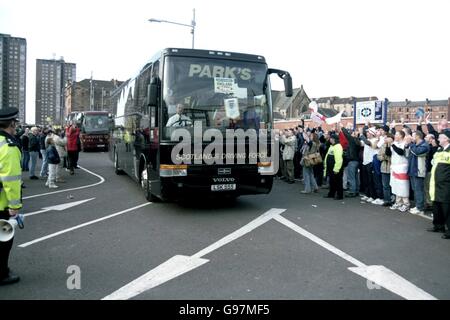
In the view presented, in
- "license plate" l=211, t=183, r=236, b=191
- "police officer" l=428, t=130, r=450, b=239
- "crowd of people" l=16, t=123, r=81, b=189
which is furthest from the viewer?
"crowd of people" l=16, t=123, r=81, b=189

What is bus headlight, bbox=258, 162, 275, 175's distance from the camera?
8.91m

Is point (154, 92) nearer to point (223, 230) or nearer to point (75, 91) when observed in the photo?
point (223, 230)

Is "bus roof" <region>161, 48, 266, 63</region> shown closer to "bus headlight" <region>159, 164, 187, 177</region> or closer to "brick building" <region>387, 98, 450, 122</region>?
"bus headlight" <region>159, 164, 187, 177</region>

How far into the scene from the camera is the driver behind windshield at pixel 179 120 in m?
8.25

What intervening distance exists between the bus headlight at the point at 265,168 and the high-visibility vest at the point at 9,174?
5.40m

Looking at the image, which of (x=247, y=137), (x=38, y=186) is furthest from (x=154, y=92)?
(x=38, y=186)

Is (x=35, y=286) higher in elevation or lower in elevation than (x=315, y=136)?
lower

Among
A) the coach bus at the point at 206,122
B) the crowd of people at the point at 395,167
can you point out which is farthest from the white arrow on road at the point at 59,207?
the crowd of people at the point at 395,167

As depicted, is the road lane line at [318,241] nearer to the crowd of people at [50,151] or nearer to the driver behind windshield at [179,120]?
the driver behind windshield at [179,120]

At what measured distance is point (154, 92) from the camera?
27.0 ft

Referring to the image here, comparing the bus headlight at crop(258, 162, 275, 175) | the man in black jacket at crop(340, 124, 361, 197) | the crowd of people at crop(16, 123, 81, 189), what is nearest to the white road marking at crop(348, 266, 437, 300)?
the bus headlight at crop(258, 162, 275, 175)

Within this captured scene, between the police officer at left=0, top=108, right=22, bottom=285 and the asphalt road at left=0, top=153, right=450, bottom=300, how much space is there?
0.27 meters

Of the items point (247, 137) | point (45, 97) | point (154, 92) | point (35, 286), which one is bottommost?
point (35, 286)
